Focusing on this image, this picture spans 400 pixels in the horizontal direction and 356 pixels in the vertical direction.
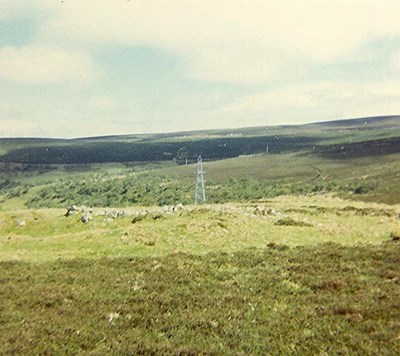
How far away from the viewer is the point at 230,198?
105875 millimetres

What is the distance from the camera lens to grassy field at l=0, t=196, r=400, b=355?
43.6 feet

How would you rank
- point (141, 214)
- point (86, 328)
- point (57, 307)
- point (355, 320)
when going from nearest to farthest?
point (355, 320), point (86, 328), point (57, 307), point (141, 214)

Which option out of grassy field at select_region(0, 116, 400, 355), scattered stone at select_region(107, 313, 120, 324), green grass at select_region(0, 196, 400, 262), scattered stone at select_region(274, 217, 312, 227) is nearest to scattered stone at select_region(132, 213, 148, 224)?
grassy field at select_region(0, 116, 400, 355)

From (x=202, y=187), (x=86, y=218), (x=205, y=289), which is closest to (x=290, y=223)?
(x=86, y=218)

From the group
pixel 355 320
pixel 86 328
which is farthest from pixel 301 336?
pixel 86 328

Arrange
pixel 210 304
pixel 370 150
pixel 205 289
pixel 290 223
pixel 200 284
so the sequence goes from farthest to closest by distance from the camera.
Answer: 1. pixel 370 150
2. pixel 290 223
3. pixel 200 284
4. pixel 205 289
5. pixel 210 304

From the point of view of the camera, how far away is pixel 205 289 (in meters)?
19.1

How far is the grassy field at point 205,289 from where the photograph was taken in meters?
13.3

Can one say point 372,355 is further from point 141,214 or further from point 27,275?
point 141,214

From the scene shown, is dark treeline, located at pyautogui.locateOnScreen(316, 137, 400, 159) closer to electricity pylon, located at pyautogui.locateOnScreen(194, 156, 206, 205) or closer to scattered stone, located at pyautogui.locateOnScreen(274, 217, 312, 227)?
electricity pylon, located at pyautogui.locateOnScreen(194, 156, 206, 205)

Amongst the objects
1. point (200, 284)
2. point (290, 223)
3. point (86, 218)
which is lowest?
point (290, 223)

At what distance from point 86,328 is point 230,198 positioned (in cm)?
9152

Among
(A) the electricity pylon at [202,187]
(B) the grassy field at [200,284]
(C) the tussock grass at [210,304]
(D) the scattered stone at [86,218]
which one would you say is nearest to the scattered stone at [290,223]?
(B) the grassy field at [200,284]

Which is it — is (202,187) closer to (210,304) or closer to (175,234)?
(175,234)
